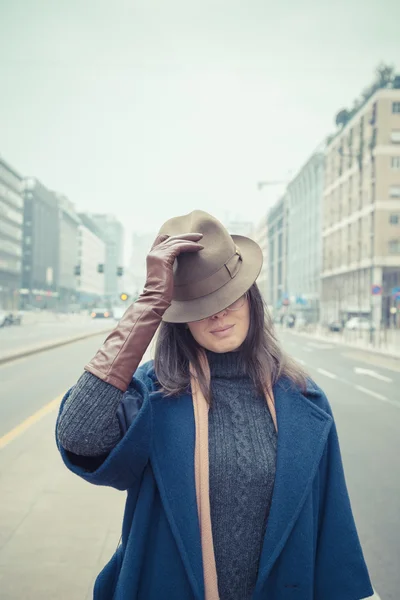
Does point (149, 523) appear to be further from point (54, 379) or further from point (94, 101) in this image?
point (54, 379)

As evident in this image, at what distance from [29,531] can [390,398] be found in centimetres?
823

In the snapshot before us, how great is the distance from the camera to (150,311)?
52.8 inches

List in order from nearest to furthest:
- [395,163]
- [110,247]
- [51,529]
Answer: [51,529] → [395,163] → [110,247]

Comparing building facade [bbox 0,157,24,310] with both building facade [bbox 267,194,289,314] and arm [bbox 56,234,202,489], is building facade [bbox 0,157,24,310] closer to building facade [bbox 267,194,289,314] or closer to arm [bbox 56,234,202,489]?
arm [bbox 56,234,202,489]

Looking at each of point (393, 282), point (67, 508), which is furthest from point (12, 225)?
point (393, 282)

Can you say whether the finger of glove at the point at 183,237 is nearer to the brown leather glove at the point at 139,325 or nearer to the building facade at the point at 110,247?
the brown leather glove at the point at 139,325

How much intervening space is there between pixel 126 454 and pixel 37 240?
52294mm

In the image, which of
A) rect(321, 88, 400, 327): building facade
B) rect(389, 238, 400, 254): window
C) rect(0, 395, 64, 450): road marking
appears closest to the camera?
rect(0, 395, 64, 450): road marking

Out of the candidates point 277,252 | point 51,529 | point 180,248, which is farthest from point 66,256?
point 180,248

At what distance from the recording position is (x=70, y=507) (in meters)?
3.94

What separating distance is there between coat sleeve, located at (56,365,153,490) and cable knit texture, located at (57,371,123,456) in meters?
0.06

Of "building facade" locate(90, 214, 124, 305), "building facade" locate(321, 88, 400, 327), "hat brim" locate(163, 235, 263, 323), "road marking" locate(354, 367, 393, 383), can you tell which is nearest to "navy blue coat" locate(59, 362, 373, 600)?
"hat brim" locate(163, 235, 263, 323)

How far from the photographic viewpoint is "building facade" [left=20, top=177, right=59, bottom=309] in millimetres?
43844

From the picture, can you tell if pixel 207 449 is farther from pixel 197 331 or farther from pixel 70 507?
pixel 70 507
